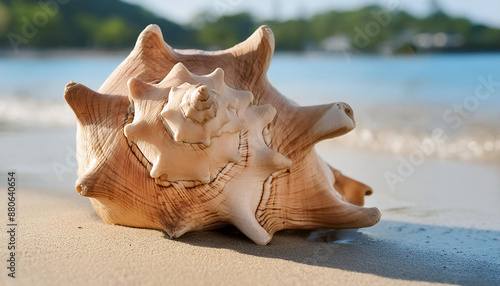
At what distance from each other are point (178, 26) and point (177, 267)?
39.3m

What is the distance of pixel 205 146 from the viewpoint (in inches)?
78.5

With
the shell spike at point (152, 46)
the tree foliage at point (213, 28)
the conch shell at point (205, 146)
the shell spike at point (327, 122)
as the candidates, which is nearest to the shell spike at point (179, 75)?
the conch shell at point (205, 146)

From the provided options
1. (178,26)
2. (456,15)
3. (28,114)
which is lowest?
(28,114)

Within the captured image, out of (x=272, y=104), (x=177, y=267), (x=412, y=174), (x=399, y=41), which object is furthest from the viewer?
(x=399, y=41)

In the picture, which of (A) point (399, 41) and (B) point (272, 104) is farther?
(A) point (399, 41)

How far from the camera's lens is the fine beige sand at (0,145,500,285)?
1908 mm

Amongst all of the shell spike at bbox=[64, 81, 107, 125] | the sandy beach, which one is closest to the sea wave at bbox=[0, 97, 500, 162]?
the sandy beach

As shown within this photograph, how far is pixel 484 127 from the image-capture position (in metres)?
5.59

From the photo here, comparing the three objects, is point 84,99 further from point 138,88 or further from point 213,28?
point 213,28

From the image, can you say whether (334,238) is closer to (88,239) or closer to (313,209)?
(313,209)

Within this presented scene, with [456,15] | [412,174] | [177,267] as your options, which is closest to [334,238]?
[177,267]

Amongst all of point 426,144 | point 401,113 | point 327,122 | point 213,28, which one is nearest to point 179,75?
point 327,122

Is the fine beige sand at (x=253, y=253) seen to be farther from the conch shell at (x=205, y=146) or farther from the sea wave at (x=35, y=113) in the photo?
the sea wave at (x=35, y=113)

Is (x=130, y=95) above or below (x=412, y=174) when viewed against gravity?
above
